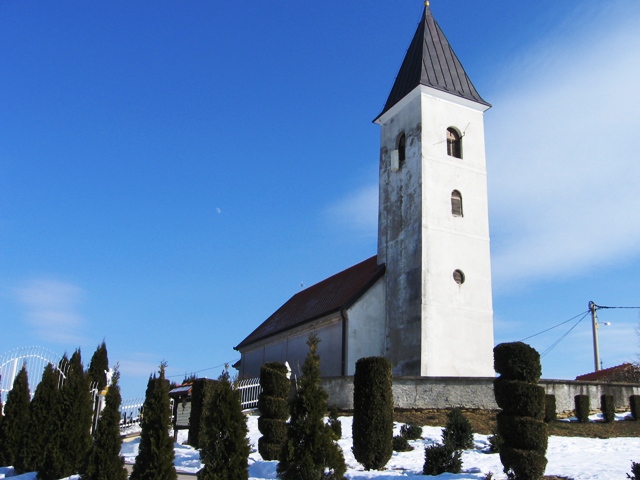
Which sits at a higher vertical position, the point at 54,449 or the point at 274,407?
the point at 274,407

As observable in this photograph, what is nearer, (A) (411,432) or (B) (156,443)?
(B) (156,443)

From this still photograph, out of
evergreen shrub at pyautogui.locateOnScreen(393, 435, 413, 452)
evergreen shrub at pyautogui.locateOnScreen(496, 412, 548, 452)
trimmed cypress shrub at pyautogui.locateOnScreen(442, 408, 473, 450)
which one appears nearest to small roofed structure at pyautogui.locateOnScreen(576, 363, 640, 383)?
trimmed cypress shrub at pyautogui.locateOnScreen(442, 408, 473, 450)

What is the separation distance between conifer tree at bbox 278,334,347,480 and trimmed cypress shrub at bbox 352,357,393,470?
2.82 meters

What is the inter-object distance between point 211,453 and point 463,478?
4859 millimetres

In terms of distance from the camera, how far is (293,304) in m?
34.3

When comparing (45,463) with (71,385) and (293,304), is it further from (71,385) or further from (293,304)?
(293,304)

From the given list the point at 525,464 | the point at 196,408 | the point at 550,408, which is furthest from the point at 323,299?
the point at 525,464

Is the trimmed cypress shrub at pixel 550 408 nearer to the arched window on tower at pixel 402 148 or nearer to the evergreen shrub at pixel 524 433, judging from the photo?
the evergreen shrub at pixel 524 433

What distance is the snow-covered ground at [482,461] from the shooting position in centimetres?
1290

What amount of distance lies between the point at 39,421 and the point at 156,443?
5368 mm

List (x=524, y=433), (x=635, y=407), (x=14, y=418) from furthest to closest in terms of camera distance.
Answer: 1. (x=635, y=407)
2. (x=14, y=418)
3. (x=524, y=433)

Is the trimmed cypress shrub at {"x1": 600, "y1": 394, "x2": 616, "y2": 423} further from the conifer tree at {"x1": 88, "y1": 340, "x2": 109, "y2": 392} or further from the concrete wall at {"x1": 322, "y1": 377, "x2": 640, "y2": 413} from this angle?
the conifer tree at {"x1": 88, "y1": 340, "x2": 109, "y2": 392}

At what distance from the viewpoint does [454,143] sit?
26562 mm

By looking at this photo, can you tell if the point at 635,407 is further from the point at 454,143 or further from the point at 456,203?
the point at 454,143
